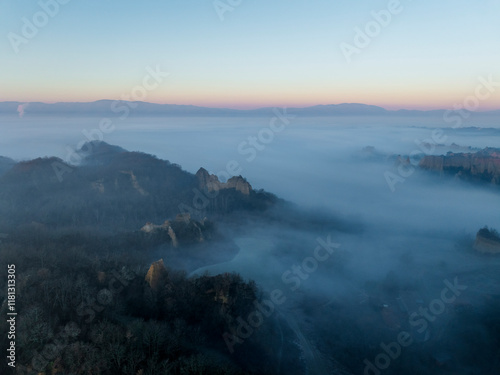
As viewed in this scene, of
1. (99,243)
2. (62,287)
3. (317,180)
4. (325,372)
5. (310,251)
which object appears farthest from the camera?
(317,180)

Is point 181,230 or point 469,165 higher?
point 469,165

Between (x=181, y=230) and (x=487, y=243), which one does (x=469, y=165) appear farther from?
(x=181, y=230)

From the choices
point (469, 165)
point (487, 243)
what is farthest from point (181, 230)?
point (469, 165)

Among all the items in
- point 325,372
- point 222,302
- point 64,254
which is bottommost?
point 325,372

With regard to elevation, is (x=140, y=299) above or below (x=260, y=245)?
above

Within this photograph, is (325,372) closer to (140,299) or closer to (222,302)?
(222,302)

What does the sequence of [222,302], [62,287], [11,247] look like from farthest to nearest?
[11,247], [222,302], [62,287]

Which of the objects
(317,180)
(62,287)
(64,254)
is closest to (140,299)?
(62,287)
